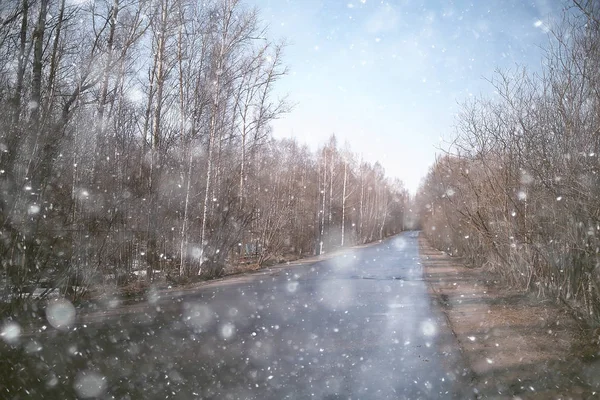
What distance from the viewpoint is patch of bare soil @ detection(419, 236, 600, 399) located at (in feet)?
15.5

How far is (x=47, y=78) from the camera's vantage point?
7.62 meters

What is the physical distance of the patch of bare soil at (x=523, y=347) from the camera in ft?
15.5

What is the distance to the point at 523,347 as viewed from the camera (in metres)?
6.34

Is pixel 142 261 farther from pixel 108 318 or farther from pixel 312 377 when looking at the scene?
pixel 312 377

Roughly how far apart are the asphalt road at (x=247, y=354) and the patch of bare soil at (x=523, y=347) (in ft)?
1.07

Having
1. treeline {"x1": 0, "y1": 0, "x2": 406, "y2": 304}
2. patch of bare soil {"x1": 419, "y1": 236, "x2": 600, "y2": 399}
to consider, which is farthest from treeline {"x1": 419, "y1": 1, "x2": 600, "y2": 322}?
treeline {"x1": 0, "y1": 0, "x2": 406, "y2": 304}

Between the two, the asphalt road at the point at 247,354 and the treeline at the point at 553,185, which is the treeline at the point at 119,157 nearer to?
the asphalt road at the point at 247,354

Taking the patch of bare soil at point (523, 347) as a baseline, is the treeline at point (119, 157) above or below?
above

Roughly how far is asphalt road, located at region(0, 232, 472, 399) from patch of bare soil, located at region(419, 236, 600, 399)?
0.33 m

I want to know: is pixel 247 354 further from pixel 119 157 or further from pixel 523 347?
pixel 119 157

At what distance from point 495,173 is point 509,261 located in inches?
103

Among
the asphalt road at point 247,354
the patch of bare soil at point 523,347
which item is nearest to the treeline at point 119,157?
the asphalt road at point 247,354

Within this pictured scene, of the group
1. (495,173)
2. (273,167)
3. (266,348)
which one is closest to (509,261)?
(495,173)

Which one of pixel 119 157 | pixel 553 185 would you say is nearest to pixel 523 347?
pixel 553 185
